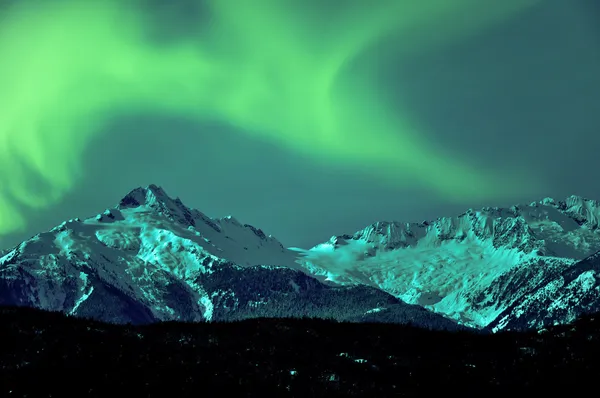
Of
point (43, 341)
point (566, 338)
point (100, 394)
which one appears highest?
point (566, 338)

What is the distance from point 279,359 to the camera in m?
38.6

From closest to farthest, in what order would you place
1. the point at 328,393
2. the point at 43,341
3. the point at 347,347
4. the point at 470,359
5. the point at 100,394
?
the point at 100,394 < the point at 328,393 < the point at 43,341 < the point at 470,359 < the point at 347,347

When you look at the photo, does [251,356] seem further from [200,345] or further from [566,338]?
[566,338]

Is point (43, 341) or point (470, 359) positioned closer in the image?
point (43, 341)

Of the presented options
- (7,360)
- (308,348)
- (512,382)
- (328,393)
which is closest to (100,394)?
(7,360)

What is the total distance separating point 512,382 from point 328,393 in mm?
8110

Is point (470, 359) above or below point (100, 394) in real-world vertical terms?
above

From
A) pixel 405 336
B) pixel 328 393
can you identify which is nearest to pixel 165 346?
pixel 328 393

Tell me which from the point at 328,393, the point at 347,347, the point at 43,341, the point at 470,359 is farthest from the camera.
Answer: the point at 347,347

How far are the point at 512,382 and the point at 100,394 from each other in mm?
17283

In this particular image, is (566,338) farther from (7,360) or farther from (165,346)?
(7,360)

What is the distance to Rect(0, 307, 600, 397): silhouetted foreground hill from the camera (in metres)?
32.3

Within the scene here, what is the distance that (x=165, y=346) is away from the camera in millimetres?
38250

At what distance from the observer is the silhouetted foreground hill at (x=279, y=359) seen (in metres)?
32.3
